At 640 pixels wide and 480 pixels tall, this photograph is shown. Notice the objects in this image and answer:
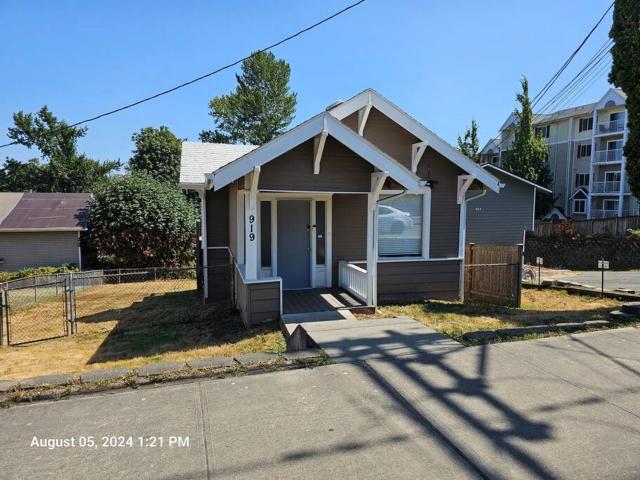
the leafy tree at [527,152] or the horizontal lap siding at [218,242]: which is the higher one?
the leafy tree at [527,152]

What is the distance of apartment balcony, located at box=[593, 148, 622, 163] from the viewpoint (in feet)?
112

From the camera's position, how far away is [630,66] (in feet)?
28.6

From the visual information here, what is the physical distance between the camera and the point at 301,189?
7.14m

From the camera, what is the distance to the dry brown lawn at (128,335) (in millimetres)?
6301

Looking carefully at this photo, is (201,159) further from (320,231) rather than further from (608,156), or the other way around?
(608,156)

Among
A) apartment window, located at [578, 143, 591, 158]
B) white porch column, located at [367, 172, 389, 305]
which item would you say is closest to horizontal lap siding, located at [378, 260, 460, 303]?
white porch column, located at [367, 172, 389, 305]

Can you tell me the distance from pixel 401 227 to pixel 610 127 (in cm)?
3363

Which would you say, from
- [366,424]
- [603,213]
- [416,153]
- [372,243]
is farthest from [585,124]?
[366,424]

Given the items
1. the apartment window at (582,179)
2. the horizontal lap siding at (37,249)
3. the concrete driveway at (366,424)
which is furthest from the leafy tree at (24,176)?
the apartment window at (582,179)

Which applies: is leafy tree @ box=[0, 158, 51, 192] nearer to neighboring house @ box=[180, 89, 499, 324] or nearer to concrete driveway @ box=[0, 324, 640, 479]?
neighboring house @ box=[180, 89, 499, 324]

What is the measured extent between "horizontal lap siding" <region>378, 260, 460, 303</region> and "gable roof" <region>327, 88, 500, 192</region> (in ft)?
6.76

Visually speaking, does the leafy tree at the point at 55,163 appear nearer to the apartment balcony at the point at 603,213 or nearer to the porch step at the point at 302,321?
the porch step at the point at 302,321

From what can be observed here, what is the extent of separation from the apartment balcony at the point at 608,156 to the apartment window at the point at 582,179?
1786 millimetres

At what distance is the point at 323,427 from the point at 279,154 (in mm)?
4491
